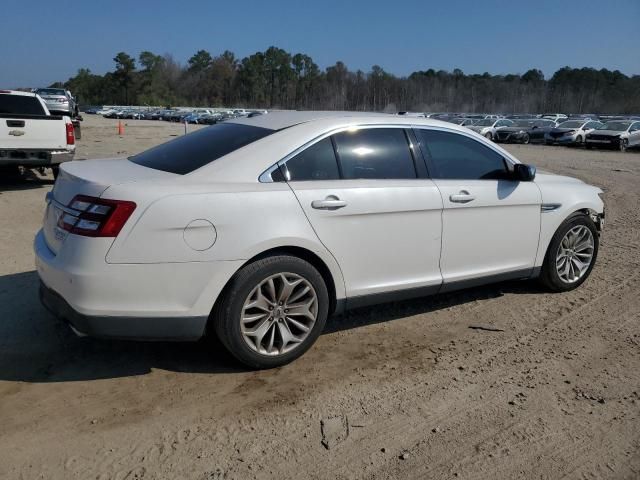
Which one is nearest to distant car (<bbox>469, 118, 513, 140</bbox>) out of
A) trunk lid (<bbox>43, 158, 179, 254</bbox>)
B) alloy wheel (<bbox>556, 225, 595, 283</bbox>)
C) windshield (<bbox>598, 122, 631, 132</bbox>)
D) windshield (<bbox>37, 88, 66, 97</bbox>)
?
windshield (<bbox>598, 122, 631, 132</bbox>)

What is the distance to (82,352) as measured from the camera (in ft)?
12.3

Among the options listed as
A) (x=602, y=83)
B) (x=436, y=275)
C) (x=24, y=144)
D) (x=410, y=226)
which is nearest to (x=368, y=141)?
(x=410, y=226)

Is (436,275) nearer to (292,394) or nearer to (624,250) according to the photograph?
(292,394)

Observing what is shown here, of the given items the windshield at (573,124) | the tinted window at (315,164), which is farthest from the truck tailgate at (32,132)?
the windshield at (573,124)

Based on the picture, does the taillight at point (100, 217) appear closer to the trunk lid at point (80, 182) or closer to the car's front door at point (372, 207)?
the trunk lid at point (80, 182)

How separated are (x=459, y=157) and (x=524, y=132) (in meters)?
31.7

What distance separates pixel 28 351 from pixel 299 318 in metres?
1.83

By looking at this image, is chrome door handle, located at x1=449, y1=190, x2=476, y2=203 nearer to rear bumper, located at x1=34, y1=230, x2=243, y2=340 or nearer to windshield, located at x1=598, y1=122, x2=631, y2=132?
rear bumper, located at x1=34, y1=230, x2=243, y2=340

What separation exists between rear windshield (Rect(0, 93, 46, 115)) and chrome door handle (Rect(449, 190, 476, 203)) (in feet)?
31.7

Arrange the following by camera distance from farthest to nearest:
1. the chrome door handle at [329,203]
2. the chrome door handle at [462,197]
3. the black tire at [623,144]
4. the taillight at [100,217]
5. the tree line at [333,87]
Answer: the tree line at [333,87] < the black tire at [623,144] < the chrome door handle at [462,197] < the chrome door handle at [329,203] < the taillight at [100,217]

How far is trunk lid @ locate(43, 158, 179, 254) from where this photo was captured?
3215mm

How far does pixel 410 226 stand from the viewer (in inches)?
157

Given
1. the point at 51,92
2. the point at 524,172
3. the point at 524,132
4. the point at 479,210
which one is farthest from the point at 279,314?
the point at 51,92

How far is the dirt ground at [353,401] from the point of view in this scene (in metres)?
2.68
